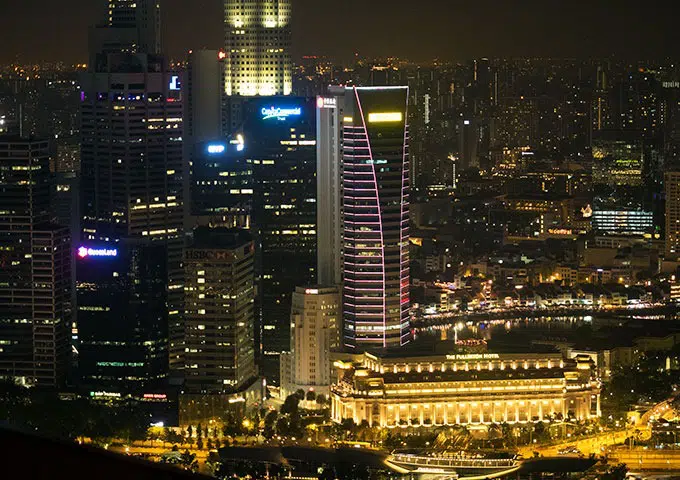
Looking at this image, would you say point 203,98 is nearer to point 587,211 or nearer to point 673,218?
point 673,218

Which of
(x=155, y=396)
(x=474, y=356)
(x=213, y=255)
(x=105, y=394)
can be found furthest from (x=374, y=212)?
→ (x=105, y=394)

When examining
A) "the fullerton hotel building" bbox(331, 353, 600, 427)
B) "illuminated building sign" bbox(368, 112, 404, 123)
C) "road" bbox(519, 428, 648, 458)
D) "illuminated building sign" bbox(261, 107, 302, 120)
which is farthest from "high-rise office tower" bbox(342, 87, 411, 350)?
"road" bbox(519, 428, 648, 458)

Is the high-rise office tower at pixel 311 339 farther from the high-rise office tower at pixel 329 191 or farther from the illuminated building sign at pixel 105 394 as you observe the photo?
the illuminated building sign at pixel 105 394

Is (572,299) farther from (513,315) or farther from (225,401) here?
(225,401)

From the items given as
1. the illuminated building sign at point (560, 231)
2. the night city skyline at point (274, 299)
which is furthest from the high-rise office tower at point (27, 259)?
the illuminated building sign at point (560, 231)

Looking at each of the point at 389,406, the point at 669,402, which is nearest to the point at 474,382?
the point at 389,406

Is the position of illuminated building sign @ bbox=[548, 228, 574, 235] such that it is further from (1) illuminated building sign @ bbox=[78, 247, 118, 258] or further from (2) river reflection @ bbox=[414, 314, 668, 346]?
(1) illuminated building sign @ bbox=[78, 247, 118, 258]

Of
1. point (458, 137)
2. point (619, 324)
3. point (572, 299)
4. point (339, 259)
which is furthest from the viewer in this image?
point (458, 137)
